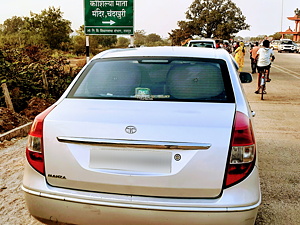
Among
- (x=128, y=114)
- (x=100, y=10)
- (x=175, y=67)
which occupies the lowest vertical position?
(x=128, y=114)

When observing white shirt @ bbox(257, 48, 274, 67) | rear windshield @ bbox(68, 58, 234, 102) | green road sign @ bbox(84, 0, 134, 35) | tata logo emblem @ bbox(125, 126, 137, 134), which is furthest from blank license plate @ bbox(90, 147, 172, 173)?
green road sign @ bbox(84, 0, 134, 35)

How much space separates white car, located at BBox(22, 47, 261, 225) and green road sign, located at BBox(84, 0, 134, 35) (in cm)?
1175

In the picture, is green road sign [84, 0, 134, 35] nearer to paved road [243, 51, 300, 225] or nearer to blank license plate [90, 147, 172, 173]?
paved road [243, 51, 300, 225]

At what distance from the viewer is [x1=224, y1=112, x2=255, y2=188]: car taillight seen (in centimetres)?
246

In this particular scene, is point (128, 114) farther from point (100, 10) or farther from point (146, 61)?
point (100, 10)

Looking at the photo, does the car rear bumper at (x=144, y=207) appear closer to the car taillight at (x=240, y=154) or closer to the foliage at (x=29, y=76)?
the car taillight at (x=240, y=154)

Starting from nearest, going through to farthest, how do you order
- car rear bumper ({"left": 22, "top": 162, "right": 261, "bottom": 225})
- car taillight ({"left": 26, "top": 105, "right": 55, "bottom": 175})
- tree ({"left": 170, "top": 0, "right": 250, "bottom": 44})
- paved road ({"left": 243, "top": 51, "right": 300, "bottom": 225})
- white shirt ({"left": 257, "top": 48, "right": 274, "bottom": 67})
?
car rear bumper ({"left": 22, "top": 162, "right": 261, "bottom": 225}) → car taillight ({"left": 26, "top": 105, "right": 55, "bottom": 175}) → paved road ({"left": 243, "top": 51, "right": 300, "bottom": 225}) → white shirt ({"left": 257, "top": 48, "right": 274, "bottom": 67}) → tree ({"left": 170, "top": 0, "right": 250, "bottom": 44})

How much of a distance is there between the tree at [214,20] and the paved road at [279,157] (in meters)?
65.3

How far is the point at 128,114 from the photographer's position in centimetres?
263

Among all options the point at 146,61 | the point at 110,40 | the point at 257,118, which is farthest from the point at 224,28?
the point at 146,61

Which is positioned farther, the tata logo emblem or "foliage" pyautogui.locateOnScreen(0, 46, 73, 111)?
"foliage" pyautogui.locateOnScreen(0, 46, 73, 111)

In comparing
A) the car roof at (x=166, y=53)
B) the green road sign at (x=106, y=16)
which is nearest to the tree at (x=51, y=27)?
the green road sign at (x=106, y=16)

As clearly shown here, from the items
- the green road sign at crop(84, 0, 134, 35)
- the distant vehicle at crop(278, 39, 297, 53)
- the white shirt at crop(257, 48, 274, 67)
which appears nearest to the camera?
the white shirt at crop(257, 48, 274, 67)

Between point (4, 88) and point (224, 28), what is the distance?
70844mm
